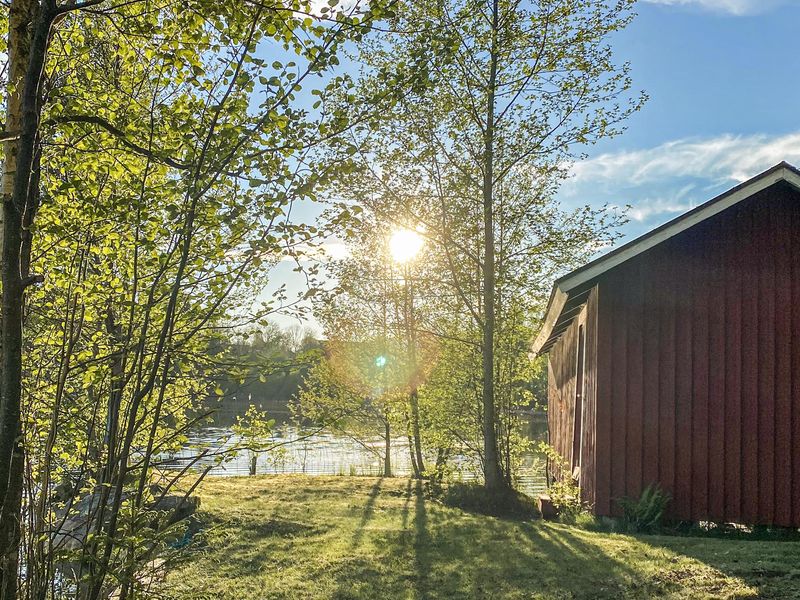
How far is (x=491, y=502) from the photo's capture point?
1284 cm

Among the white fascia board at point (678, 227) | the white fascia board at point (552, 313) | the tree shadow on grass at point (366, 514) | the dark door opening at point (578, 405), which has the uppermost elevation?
the white fascia board at point (678, 227)

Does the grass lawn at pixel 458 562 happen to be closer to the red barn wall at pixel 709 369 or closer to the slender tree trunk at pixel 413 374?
the red barn wall at pixel 709 369

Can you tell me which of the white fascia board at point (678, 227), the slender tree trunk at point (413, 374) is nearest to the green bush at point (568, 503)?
the white fascia board at point (678, 227)

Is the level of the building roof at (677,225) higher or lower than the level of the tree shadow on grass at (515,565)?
higher

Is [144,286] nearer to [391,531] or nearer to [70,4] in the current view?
[70,4]

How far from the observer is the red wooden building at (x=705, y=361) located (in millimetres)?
9414

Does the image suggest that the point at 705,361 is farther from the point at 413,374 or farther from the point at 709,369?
the point at 413,374

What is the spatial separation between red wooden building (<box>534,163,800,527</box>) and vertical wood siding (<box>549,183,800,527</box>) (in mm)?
14

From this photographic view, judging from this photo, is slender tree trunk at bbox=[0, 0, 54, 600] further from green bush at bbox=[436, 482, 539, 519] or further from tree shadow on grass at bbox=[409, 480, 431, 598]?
green bush at bbox=[436, 482, 539, 519]

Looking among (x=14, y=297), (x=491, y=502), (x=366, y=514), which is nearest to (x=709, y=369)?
(x=491, y=502)

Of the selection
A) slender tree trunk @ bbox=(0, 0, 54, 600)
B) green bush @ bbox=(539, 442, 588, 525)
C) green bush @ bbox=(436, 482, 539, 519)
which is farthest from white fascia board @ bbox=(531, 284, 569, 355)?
slender tree trunk @ bbox=(0, 0, 54, 600)

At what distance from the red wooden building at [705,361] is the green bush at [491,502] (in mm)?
2999

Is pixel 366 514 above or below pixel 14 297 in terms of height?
below

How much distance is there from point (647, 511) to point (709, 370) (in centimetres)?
217
